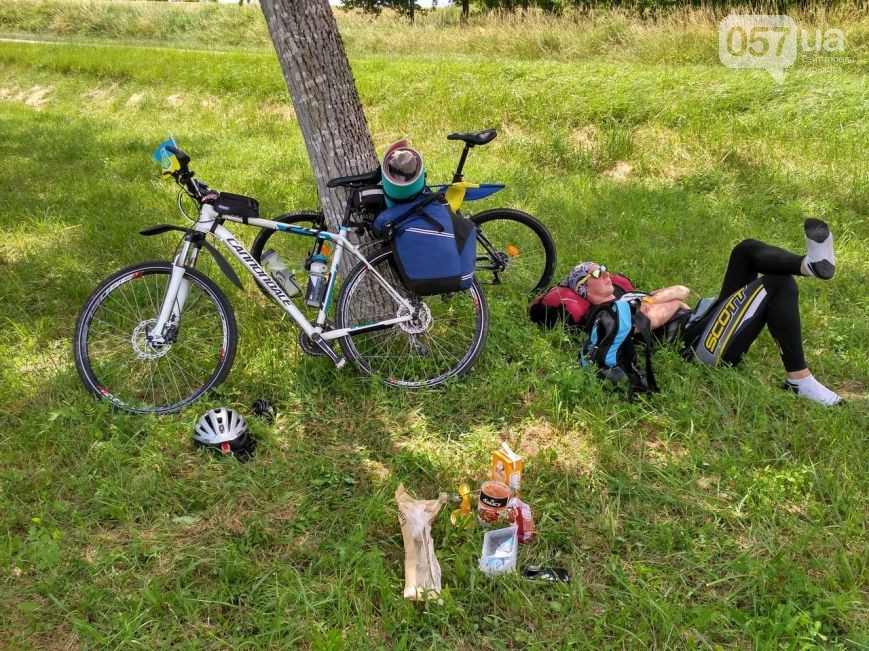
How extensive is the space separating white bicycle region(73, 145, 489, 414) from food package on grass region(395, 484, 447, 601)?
1144mm

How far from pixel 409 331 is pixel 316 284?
647 mm

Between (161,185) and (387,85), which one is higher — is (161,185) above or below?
below

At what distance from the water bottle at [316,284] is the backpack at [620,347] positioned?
5.70ft

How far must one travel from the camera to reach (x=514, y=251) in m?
4.79

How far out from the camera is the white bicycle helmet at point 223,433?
3.26m

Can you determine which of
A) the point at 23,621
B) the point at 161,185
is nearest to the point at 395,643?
the point at 23,621

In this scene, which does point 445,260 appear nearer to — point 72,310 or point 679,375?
point 679,375

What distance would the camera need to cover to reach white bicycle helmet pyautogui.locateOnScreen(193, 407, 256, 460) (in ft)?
10.7

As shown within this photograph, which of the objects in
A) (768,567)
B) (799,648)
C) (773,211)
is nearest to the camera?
(799,648)

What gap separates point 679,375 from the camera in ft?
12.6

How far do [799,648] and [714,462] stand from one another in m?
1.04

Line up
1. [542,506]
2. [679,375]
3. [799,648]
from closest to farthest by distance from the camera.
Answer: [799,648] → [542,506] → [679,375]

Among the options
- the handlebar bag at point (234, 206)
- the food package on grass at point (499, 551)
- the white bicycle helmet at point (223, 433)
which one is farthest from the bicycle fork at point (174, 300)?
the food package on grass at point (499, 551)

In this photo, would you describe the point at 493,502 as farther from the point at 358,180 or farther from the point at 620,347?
the point at 358,180
